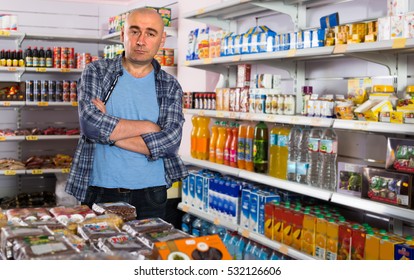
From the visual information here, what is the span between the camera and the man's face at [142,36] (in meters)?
2.77

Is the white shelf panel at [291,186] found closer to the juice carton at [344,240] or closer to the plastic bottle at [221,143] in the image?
the juice carton at [344,240]

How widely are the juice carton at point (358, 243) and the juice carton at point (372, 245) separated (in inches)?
1.1

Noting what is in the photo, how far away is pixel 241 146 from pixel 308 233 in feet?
3.27

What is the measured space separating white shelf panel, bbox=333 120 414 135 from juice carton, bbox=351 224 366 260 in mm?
558

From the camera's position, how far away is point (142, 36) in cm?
275

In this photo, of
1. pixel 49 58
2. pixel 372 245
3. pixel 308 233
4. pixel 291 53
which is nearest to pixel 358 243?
pixel 372 245

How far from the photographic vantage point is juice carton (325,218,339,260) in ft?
10.8

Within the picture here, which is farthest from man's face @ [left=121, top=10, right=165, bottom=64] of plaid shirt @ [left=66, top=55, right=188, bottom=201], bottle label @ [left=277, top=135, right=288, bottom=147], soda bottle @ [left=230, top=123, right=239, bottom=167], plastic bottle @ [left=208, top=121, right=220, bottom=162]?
plastic bottle @ [left=208, top=121, right=220, bottom=162]

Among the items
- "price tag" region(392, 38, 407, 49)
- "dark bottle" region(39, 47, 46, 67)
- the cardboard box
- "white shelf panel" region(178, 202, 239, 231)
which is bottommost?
"white shelf panel" region(178, 202, 239, 231)

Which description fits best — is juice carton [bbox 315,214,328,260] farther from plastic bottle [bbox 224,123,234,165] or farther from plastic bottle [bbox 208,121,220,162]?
plastic bottle [bbox 208,121,220,162]

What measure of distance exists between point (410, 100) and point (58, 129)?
5519mm

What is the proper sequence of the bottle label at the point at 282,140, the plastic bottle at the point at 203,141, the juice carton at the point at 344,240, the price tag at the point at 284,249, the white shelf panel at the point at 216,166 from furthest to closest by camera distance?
the plastic bottle at the point at 203,141
the white shelf panel at the point at 216,166
the bottle label at the point at 282,140
the price tag at the point at 284,249
the juice carton at the point at 344,240

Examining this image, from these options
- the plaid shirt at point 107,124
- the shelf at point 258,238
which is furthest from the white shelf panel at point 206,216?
the plaid shirt at point 107,124
